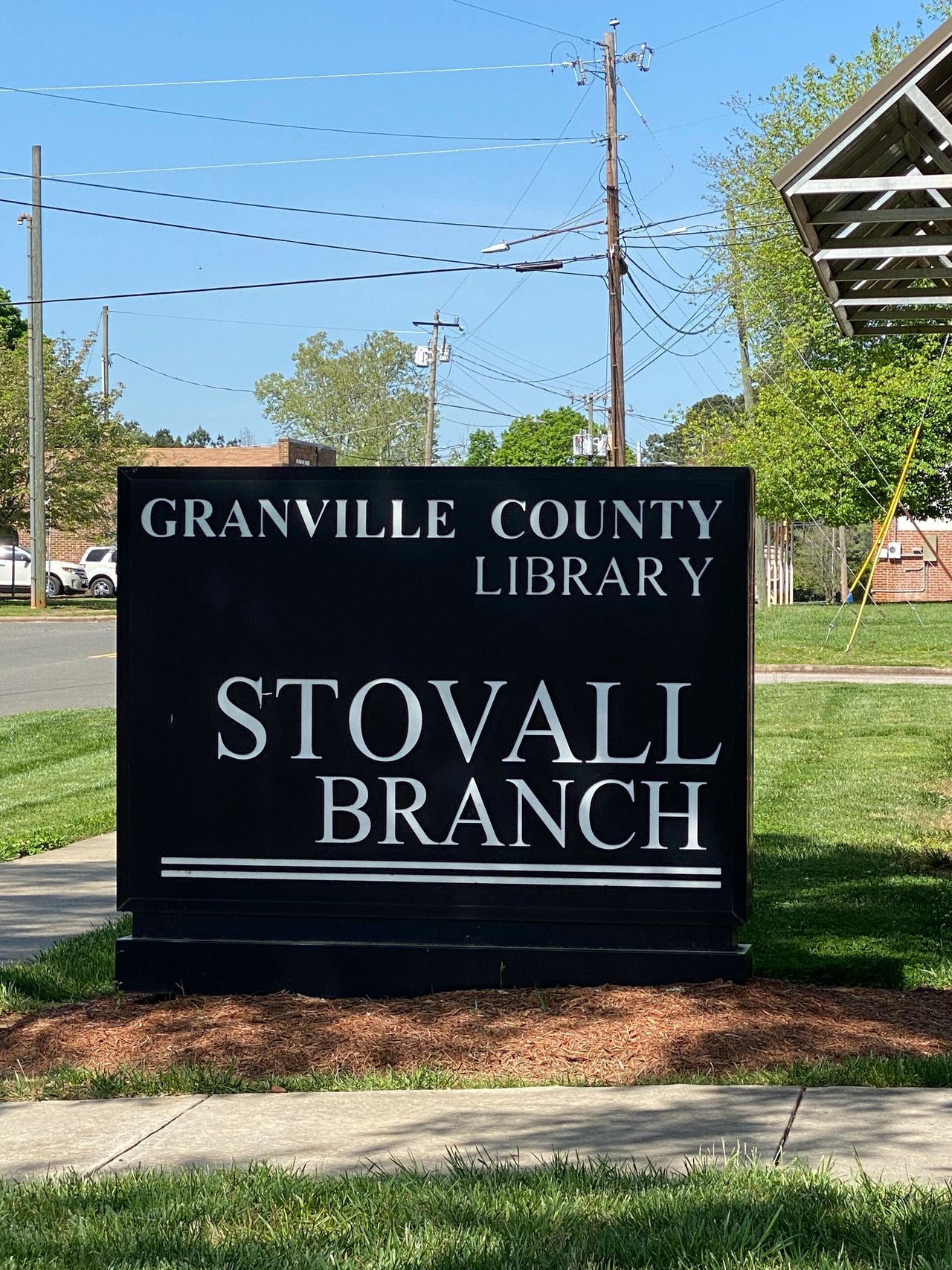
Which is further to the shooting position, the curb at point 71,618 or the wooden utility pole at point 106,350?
the wooden utility pole at point 106,350

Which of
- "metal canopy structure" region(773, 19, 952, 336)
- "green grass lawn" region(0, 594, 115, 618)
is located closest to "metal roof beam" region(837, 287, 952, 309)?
"metal canopy structure" region(773, 19, 952, 336)

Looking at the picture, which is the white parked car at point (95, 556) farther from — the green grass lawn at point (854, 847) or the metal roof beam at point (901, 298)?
the metal roof beam at point (901, 298)

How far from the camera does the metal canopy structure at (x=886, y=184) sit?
743cm

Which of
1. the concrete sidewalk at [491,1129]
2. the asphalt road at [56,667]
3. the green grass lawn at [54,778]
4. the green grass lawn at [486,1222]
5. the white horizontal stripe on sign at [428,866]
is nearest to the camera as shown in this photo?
the green grass lawn at [486,1222]

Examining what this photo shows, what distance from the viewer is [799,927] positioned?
662cm

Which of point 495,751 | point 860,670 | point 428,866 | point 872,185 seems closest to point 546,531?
point 495,751

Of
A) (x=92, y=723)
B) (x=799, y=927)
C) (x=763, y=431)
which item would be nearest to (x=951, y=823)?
(x=799, y=927)

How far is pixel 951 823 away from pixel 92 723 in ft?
31.2

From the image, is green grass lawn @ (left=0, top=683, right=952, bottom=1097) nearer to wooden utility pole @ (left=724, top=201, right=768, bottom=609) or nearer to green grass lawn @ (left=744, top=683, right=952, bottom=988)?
green grass lawn @ (left=744, top=683, right=952, bottom=988)

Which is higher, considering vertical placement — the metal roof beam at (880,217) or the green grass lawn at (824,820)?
the metal roof beam at (880,217)

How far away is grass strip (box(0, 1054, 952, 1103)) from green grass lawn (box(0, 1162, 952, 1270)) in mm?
991

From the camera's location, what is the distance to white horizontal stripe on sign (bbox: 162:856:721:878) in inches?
217

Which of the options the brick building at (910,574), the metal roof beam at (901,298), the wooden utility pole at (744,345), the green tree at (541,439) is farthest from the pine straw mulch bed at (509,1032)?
the green tree at (541,439)

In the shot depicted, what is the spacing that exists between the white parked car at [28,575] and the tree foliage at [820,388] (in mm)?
22705
